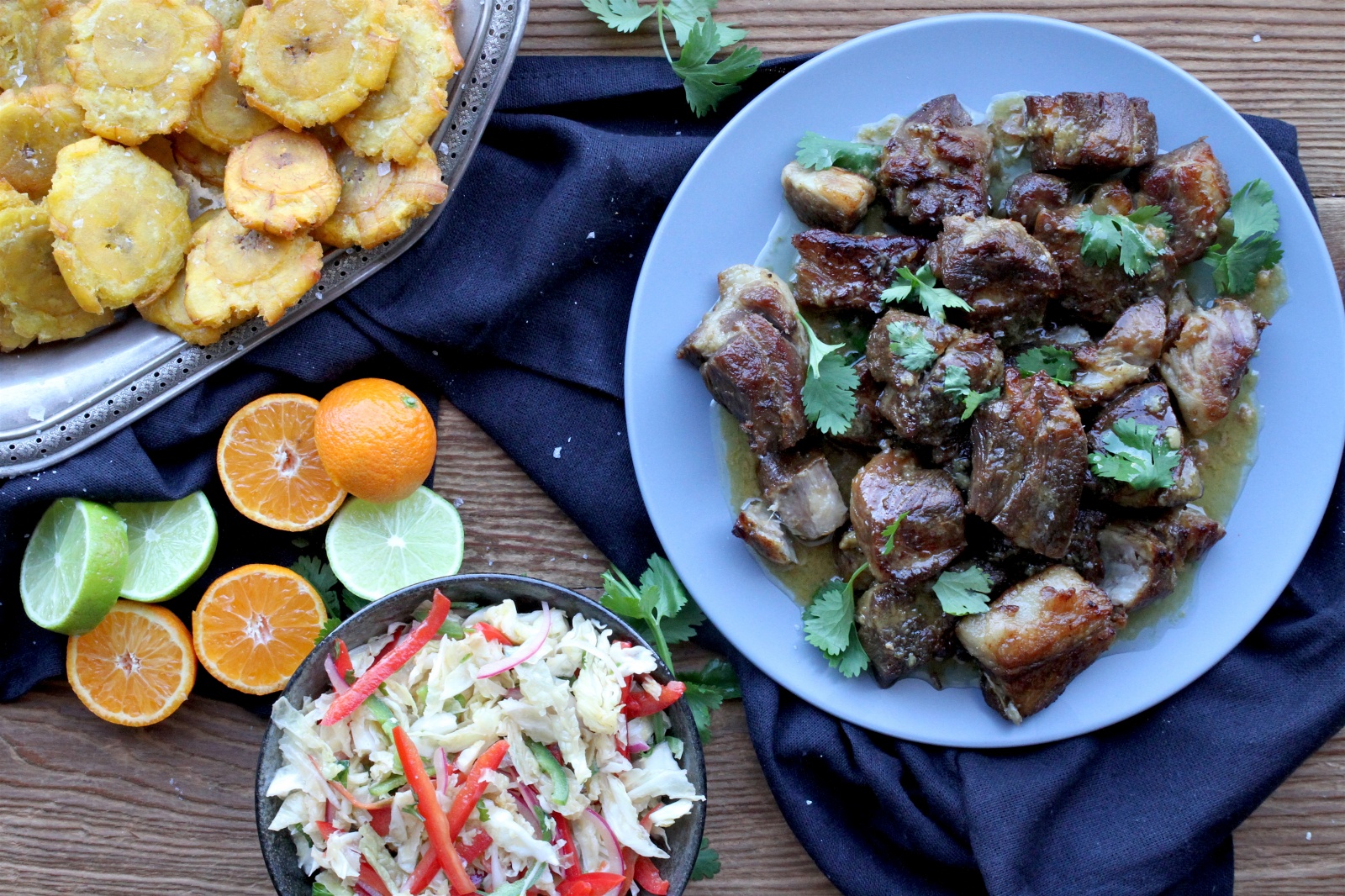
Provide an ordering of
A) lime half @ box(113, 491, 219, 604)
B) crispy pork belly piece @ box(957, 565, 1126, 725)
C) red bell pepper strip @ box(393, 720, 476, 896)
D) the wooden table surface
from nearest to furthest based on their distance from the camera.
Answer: red bell pepper strip @ box(393, 720, 476, 896)
crispy pork belly piece @ box(957, 565, 1126, 725)
lime half @ box(113, 491, 219, 604)
the wooden table surface

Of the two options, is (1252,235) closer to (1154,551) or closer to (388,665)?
(1154,551)

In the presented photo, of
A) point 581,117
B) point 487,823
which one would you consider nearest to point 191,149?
point 581,117

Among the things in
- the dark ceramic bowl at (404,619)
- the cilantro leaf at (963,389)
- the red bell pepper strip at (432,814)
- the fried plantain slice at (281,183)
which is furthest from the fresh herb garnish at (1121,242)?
the red bell pepper strip at (432,814)

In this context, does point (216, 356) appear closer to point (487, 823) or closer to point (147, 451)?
point (147, 451)

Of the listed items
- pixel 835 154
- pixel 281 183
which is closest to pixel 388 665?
pixel 281 183

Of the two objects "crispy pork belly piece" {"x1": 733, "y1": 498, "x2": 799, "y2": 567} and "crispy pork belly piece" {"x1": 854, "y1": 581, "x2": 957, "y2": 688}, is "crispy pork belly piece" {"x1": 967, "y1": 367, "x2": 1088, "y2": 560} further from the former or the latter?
"crispy pork belly piece" {"x1": 733, "y1": 498, "x2": 799, "y2": 567}

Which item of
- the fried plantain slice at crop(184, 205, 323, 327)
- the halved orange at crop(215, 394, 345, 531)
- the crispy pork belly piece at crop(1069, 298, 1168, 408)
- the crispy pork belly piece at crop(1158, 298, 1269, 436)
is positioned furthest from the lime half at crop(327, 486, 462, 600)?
the crispy pork belly piece at crop(1158, 298, 1269, 436)
